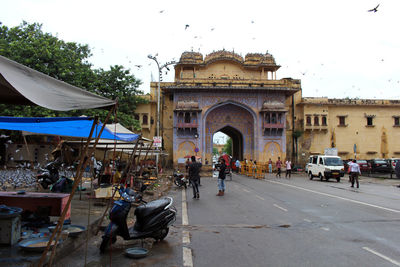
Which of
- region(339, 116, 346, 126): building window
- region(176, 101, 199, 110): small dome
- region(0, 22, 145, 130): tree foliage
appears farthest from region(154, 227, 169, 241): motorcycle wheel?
region(339, 116, 346, 126): building window

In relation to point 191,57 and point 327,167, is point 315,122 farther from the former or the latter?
point 191,57

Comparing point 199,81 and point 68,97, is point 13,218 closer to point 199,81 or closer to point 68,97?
point 68,97

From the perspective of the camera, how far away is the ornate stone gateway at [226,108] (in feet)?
99.2

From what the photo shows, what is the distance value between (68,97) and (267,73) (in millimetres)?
32426

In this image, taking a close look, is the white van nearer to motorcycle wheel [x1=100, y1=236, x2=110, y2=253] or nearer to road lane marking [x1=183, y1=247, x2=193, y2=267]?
road lane marking [x1=183, y1=247, x2=193, y2=267]

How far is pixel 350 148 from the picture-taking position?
33.4m

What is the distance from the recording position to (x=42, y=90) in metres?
3.29

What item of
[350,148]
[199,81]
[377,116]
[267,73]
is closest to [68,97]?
[199,81]

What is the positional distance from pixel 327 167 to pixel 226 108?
14.1 metres

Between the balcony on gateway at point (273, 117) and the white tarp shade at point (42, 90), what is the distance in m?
27.9

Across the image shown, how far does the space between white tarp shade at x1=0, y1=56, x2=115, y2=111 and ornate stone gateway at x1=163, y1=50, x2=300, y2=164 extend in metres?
25.1

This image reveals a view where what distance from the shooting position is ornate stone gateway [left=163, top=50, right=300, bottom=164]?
3023cm

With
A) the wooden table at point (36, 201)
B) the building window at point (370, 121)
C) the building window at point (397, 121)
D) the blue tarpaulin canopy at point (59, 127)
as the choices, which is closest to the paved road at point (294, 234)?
the wooden table at point (36, 201)

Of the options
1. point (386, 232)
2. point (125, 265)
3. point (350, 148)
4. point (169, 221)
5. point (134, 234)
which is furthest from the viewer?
point (350, 148)
